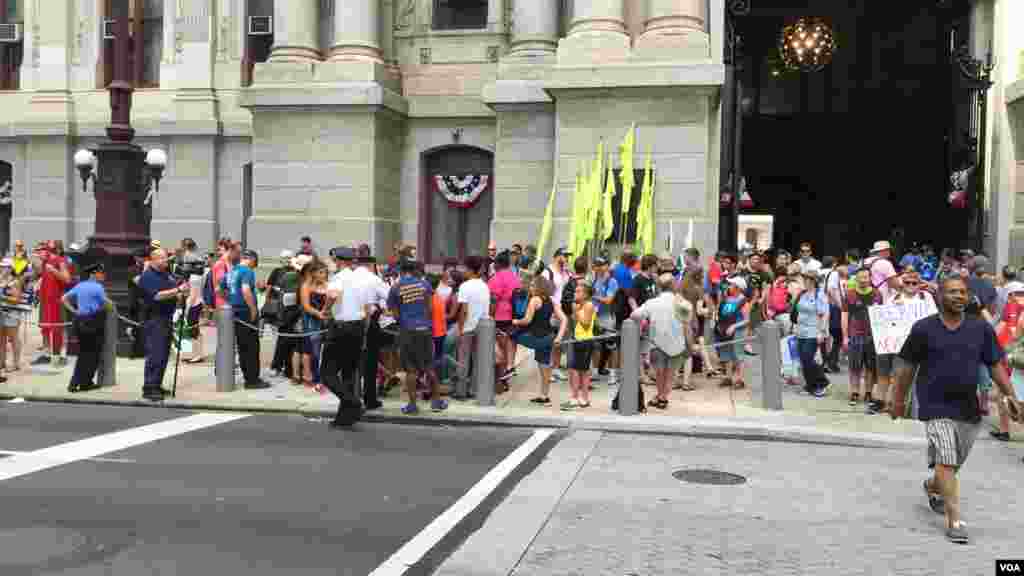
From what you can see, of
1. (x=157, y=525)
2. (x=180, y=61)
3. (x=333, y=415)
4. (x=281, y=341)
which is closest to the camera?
(x=157, y=525)

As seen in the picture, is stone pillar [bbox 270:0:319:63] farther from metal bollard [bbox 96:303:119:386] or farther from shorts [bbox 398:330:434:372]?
shorts [bbox 398:330:434:372]

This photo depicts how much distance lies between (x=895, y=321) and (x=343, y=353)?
6.73m

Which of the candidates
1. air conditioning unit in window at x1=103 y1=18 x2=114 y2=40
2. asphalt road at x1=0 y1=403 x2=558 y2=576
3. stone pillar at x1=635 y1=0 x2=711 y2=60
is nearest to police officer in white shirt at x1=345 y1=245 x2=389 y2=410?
asphalt road at x1=0 y1=403 x2=558 y2=576

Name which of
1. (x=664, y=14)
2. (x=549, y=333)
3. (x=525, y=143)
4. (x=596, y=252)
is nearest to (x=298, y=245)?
(x=525, y=143)

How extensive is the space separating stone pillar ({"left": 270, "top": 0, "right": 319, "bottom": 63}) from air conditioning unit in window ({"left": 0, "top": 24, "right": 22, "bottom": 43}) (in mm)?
9474

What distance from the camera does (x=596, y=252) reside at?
62.5 feet

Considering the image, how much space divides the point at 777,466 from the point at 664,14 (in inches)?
483

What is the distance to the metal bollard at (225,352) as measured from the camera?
42.8ft

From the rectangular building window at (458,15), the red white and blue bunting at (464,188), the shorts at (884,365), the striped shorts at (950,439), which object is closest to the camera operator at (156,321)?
the shorts at (884,365)

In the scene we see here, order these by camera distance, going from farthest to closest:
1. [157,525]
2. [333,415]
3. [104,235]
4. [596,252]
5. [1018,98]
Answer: [1018,98] < [596,252] < [104,235] < [333,415] < [157,525]

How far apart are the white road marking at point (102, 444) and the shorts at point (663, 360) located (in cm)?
512

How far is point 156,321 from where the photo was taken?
12422 mm

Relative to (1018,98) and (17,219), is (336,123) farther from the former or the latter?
(1018,98)

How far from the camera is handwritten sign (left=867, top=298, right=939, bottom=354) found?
38.7 ft
